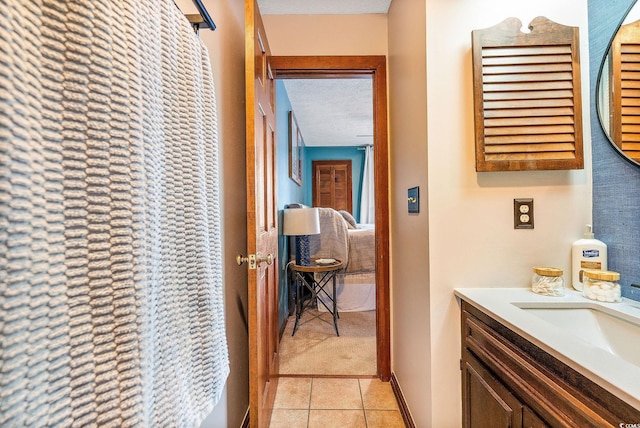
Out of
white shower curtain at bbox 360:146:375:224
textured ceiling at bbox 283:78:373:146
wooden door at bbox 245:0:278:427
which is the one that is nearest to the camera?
wooden door at bbox 245:0:278:427

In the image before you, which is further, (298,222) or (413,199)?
(298,222)

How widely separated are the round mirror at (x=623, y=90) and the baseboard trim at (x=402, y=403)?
151 cm

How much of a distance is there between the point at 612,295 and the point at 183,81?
1476 mm

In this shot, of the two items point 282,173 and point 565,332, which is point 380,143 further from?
point 565,332

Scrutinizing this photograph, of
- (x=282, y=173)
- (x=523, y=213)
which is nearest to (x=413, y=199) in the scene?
(x=523, y=213)

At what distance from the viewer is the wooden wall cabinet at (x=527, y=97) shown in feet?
3.81

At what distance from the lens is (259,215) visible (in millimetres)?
1391

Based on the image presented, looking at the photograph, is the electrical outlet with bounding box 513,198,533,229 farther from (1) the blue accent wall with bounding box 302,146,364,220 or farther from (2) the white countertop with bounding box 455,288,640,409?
(1) the blue accent wall with bounding box 302,146,364,220

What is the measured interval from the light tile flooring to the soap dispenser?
1.17m

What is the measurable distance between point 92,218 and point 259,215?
94 cm

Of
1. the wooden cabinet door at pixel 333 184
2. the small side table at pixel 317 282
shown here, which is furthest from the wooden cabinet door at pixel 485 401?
the wooden cabinet door at pixel 333 184

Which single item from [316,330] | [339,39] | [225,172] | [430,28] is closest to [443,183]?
[430,28]

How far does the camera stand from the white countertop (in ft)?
1.89

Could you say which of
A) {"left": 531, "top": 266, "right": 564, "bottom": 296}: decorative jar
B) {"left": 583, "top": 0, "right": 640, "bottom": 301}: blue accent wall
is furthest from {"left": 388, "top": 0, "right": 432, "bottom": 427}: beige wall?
{"left": 583, "top": 0, "right": 640, "bottom": 301}: blue accent wall
